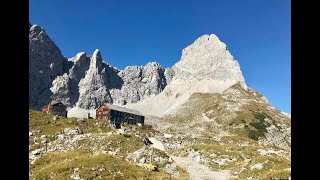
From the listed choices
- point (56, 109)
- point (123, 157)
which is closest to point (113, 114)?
point (56, 109)

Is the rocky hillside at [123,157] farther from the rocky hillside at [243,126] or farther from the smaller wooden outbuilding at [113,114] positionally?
the rocky hillside at [243,126]

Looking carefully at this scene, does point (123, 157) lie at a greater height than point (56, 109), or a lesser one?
lesser

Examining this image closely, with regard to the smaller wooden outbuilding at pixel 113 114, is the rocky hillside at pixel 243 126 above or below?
below

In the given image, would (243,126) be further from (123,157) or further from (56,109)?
(123,157)

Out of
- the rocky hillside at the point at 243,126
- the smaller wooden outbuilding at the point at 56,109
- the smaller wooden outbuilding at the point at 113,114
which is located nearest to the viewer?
the smaller wooden outbuilding at the point at 56,109

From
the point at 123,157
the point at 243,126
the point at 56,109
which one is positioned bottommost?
the point at 243,126

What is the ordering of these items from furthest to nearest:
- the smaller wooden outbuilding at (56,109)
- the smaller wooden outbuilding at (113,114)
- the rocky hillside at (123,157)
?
the smaller wooden outbuilding at (113,114) → the smaller wooden outbuilding at (56,109) → the rocky hillside at (123,157)

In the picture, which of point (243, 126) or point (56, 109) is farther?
point (243, 126)

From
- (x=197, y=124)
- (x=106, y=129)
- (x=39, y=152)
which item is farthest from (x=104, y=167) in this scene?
(x=197, y=124)

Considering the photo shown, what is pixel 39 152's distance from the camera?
64938 millimetres

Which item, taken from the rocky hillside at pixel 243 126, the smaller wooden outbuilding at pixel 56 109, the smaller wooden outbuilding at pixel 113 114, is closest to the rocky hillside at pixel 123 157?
the smaller wooden outbuilding at pixel 56 109

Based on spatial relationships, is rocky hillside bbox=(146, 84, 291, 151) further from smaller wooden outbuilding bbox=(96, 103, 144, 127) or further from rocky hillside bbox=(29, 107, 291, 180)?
rocky hillside bbox=(29, 107, 291, 180)

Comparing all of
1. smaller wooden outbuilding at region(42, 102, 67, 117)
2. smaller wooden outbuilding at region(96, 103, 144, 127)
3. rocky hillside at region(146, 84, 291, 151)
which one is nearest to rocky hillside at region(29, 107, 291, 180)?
smaller wooden outbuilding at region(42, 102, 67, 117)
